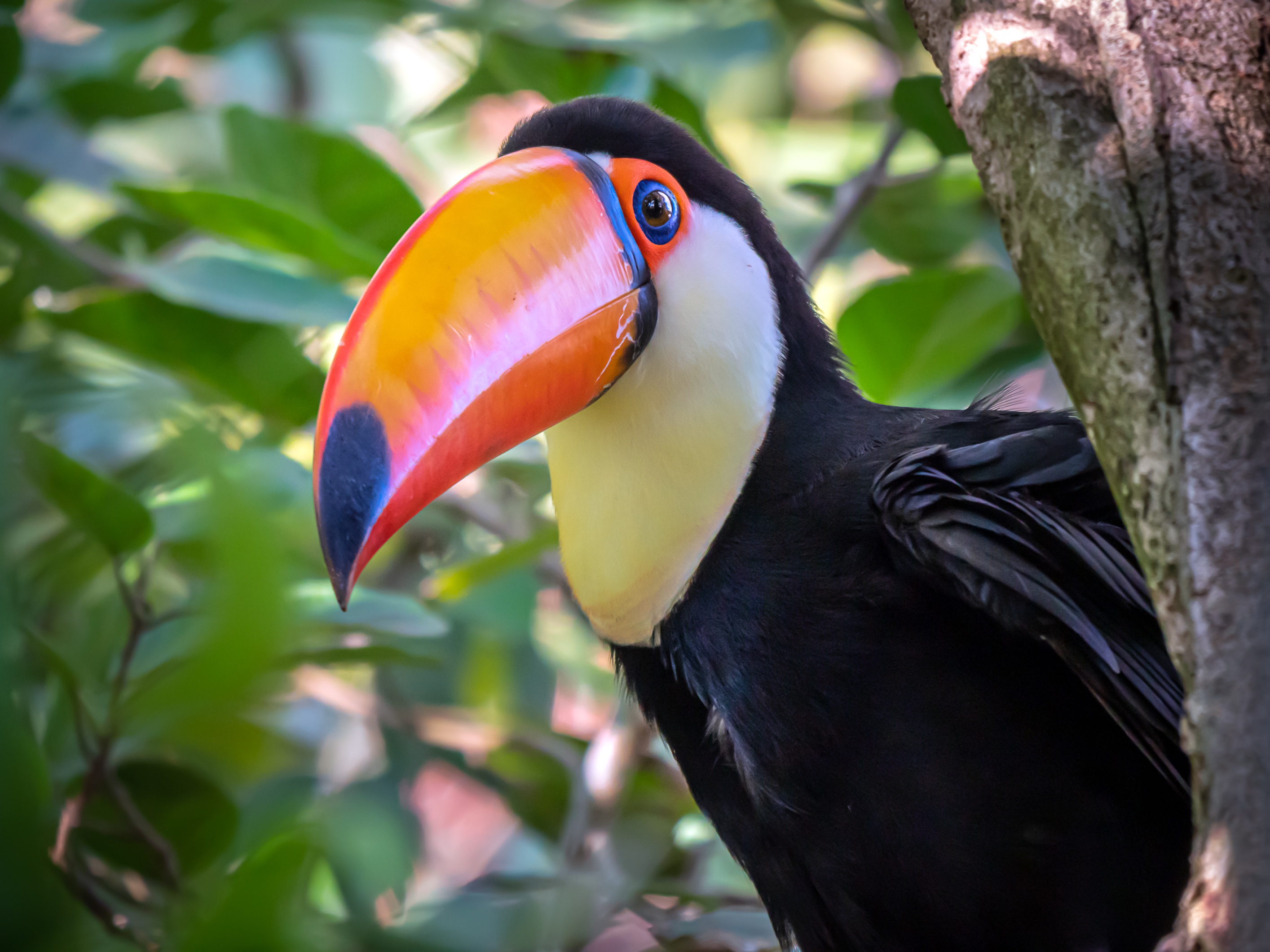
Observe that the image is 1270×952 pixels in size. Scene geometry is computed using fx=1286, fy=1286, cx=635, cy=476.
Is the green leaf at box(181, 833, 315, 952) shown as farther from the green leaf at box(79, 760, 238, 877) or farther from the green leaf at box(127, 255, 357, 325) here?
the green leaf at box(127, 255, 357, 325)

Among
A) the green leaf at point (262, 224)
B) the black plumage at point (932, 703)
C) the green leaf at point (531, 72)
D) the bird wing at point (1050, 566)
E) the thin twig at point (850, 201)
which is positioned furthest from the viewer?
the green leaf at point (531, 72)

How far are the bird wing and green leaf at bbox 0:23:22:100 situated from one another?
167 centimetres

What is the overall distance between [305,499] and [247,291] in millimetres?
370

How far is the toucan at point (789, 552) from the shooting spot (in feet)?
4.27

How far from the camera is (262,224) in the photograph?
1889mm

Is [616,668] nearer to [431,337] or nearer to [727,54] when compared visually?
[431,337]

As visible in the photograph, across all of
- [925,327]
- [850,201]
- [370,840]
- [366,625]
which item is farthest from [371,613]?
[850,201]

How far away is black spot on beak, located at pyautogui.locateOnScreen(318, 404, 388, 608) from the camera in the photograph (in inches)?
49.8

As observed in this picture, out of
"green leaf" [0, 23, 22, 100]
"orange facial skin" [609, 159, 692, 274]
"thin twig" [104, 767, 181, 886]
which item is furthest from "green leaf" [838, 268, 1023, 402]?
"green leaf" [0, 23, 22, 100]

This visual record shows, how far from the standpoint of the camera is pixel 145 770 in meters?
1.77

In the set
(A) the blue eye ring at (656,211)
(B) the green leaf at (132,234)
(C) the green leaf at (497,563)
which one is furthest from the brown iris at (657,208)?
(B) the green leaf at (132,234)

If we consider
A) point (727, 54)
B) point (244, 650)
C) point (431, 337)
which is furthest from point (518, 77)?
point (244, 650)

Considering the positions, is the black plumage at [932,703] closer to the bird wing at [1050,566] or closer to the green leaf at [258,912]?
the bird wing at [1050,566]

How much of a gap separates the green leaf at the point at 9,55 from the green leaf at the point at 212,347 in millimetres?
467
